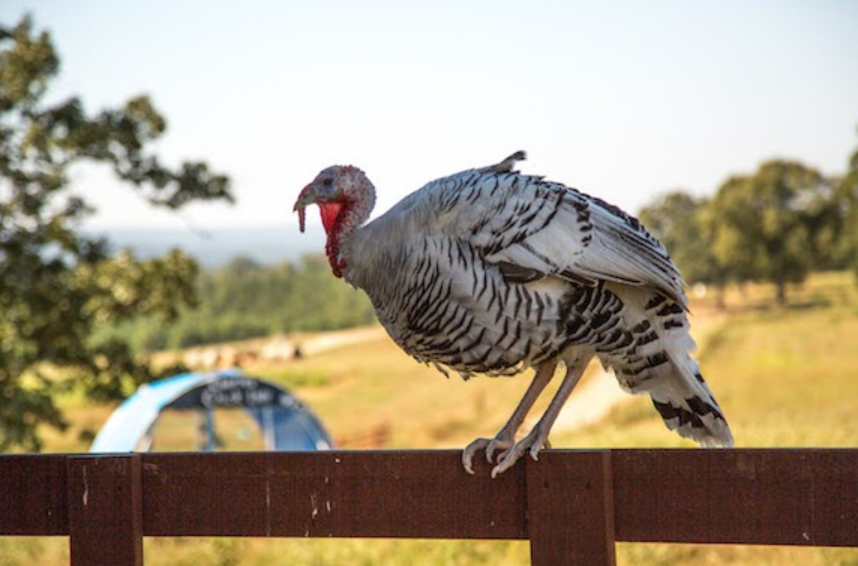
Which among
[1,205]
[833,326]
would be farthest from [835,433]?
[833,326]

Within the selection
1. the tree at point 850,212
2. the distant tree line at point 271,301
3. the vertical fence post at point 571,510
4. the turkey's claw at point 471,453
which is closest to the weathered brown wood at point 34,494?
the turkey's claw at point 471,453

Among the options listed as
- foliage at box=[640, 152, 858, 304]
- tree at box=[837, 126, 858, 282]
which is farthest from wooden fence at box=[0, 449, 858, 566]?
foliage at box=[640, 152, 858, 304]

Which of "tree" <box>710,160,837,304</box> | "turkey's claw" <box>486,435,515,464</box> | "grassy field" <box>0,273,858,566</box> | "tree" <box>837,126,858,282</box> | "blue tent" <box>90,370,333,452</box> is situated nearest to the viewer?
"turkey's claw" <box>486,435,515,464</box>

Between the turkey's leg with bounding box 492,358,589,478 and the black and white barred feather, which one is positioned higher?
the black and white barred feather

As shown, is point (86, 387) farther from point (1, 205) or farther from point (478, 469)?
point (478, 469)

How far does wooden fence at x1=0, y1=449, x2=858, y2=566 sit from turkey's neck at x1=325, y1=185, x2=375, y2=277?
1.23 m

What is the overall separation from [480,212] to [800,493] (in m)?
1.47

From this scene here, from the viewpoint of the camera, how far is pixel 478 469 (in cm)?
289

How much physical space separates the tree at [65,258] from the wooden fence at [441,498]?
12.3 m

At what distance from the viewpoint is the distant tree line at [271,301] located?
1871 inches

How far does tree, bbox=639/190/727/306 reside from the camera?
51875 mm

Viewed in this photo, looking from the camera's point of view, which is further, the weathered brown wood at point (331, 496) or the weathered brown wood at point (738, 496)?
the weathered brown wood at point (331, 496)

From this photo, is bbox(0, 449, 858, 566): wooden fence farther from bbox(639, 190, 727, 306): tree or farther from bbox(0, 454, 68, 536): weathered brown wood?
bbox(639, 190, 727, 306): tree

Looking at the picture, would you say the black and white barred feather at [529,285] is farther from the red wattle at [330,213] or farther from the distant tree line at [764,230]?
the distant tree line at [764,230]
